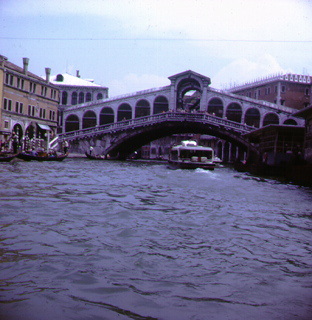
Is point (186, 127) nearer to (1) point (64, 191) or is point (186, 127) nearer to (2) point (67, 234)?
(1) point (64, 191)

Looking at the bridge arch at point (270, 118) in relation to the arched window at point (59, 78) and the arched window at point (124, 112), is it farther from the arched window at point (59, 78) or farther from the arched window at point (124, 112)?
the arched window at point (59, 78)

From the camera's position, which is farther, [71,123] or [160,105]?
[71,123]

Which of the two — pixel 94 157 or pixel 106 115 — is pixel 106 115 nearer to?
pixel 106 115

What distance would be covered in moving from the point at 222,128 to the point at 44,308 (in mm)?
28893

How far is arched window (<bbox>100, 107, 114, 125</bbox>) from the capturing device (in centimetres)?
3594

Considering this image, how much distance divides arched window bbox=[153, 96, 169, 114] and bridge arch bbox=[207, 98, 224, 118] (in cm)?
337

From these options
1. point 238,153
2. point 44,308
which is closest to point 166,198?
point 44,308

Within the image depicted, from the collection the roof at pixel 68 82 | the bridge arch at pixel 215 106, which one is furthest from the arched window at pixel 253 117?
the roof at pixel 68 82

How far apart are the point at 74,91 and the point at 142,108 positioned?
9.59 meters

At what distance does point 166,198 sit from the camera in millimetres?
7672

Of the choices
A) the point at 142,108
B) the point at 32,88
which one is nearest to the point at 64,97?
the point at 142,108

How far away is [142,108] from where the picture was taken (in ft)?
118

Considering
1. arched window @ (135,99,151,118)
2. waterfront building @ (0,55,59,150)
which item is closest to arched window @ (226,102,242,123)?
arched window @ (135,99,151,118)

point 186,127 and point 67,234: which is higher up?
point 186,127
